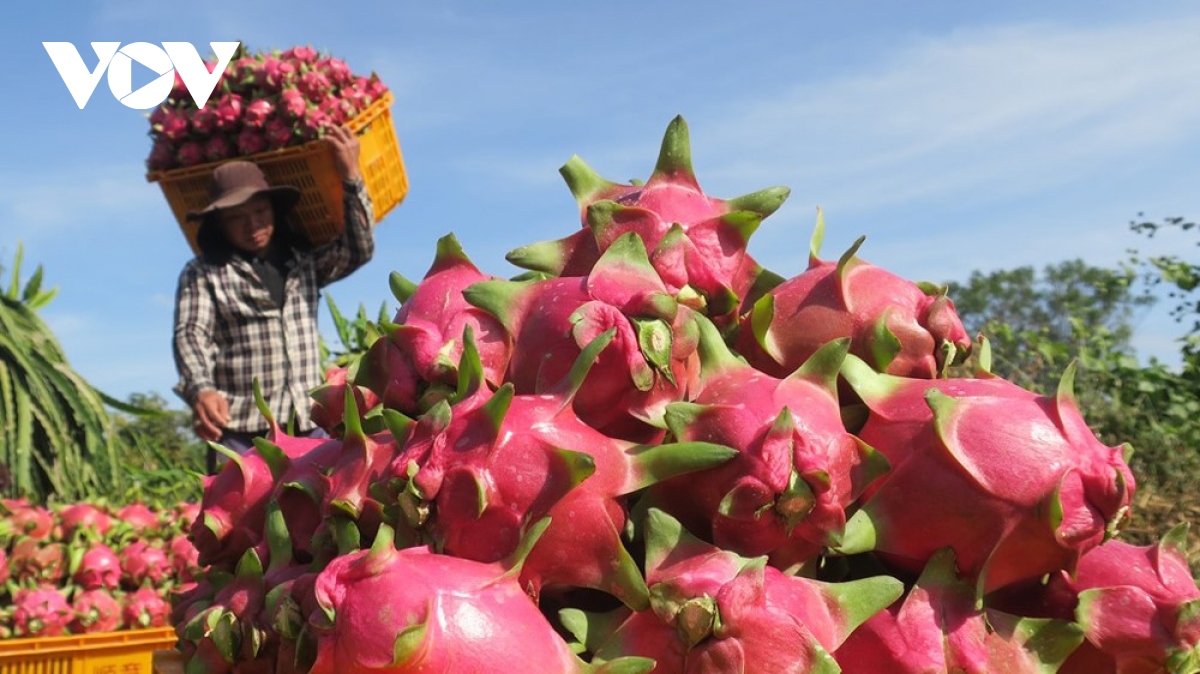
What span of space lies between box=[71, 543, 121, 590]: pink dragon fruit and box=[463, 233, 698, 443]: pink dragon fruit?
9.07 ft

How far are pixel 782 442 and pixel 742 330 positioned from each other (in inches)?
13.5

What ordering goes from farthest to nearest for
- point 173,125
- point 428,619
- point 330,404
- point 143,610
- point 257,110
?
point 173,125 → point 257,110 → point 143,610 → point 330,404 → point 428,619

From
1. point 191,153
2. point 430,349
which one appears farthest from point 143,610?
point 191,153

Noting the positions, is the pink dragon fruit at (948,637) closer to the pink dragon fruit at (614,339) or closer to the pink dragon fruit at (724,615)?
the pink dragon fruit at (724,615)

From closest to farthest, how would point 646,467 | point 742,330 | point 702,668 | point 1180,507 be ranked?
point 702,668 < point 646,467 < point 742,330 < point 1180,507

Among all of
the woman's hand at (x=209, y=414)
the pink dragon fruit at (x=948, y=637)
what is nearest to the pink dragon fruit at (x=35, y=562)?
the woman's hand at (x=209, y=414)

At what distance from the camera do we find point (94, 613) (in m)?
3.32

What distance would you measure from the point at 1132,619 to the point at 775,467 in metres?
0.39

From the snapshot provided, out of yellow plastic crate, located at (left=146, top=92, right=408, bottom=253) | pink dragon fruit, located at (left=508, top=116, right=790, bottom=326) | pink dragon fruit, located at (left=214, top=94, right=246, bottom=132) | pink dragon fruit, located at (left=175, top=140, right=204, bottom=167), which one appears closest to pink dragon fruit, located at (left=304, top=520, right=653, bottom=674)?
pink dragon fruit, located at (left=508, top=116, right=790, bottom=326)

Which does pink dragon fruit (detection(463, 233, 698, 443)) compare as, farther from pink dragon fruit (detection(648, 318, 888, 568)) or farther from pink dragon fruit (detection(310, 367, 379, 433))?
pink dragon fruit (detection(310, 367, 379, 433))

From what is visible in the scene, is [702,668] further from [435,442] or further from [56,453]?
[56,453]

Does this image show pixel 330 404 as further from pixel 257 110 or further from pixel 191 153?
pixel 191 153

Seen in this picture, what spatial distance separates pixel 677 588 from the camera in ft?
3.05

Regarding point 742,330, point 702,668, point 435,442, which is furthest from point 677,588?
point 742,330
